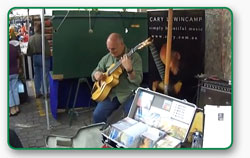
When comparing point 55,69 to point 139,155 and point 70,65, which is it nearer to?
point 70,65

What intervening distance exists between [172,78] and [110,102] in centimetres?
36

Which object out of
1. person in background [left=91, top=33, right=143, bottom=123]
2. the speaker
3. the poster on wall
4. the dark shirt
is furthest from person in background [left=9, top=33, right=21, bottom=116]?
the speaker

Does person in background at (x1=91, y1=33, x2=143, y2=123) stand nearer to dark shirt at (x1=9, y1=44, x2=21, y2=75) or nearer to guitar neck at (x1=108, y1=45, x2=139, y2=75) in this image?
guitar neck at (x1=108, y1=45, x2=139, y2=75)

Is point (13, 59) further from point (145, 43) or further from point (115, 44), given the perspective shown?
point (145, 43)

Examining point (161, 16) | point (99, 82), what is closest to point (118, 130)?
point (99, 82)

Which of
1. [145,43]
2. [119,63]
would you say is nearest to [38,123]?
[119,63]

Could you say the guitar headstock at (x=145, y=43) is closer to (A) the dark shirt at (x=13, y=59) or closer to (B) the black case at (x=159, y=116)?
(B) the black case at (x=159, y=116)

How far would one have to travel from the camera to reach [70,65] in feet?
5.06

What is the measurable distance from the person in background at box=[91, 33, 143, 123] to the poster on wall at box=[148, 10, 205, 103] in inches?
3.3

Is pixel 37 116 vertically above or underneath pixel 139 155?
above

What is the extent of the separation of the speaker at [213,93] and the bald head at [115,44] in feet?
1.51

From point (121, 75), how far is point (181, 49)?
36cm

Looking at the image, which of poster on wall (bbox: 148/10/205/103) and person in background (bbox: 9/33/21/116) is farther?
poster on wall (bbox: 148/10/205/103)

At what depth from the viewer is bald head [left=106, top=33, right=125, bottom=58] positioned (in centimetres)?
155
